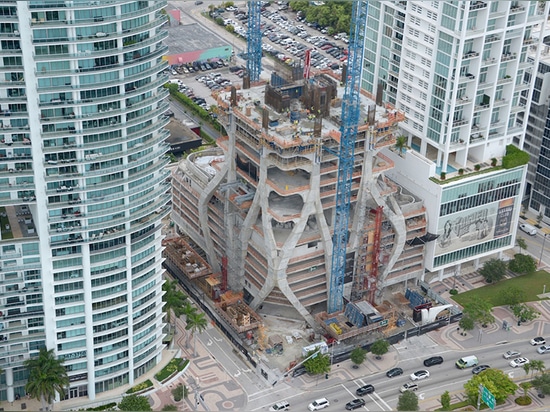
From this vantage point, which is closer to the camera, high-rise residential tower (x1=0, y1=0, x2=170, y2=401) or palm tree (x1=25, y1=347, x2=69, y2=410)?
high-rise residential tower (x1=0, y1=0, x2=170, y2=401)

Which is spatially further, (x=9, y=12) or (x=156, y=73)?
(x=156, y=73)

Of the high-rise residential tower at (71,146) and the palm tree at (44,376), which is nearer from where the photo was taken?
the high-rise residential tower at (71,146)

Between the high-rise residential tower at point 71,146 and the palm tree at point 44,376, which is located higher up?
the high-rise residential tower at point 71,146

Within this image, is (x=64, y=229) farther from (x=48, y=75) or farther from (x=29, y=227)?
(x=48, y=75)

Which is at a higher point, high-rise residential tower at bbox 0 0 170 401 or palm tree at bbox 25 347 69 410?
high-rise residential tower at bbox 0 0 170 401

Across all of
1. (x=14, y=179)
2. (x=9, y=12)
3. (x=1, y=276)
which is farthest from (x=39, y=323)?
(x=9, y=12)
